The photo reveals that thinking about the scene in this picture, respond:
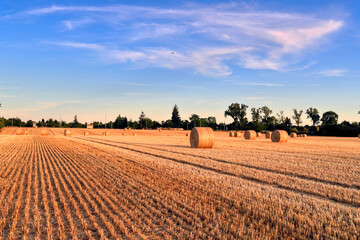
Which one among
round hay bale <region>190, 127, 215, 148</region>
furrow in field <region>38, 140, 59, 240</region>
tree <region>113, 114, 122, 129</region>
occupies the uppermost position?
tree <region>113, 114, 122, 129</region>

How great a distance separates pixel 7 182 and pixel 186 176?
6.00 metres

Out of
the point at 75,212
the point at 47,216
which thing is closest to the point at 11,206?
the point at 47,216

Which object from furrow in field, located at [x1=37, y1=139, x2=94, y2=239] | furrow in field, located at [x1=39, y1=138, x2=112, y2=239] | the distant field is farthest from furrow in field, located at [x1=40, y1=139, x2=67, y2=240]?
furrow in field, located at [x1=39, y1=138, x2=112, y2=239]

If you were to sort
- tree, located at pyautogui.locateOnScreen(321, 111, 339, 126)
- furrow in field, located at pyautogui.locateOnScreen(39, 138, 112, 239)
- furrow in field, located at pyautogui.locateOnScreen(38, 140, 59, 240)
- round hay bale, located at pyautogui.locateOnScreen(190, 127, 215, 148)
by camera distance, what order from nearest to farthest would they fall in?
furrow in field, located at pyautogui.locateOnScreen(38, 140, 59, 240) < furrow in field, located at pyautogui.locateOnScreen(39, 138, 112, 239) < round hay bale, located at pyautogui.locateOnScreen(190, 127, 215, 148) < tree, located at pyautogui.locateOnScreen(321, 111, 339, 126)

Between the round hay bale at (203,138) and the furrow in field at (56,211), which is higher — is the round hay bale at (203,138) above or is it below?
above

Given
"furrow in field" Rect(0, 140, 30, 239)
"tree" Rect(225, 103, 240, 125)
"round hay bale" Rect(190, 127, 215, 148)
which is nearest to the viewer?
"furrow in field" Rect(0, 140, 30, 239)

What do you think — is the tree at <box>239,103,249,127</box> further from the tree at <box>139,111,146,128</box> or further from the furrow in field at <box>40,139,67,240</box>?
the furrow in field at <box>40,139,67,240</box>

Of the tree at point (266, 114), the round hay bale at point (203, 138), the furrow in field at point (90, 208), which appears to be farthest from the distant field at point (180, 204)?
the tree at point (266, 114)

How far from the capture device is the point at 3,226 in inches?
220

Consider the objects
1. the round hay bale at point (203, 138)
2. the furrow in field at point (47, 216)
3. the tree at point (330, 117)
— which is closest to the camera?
the furrow in field at point (47, 216)

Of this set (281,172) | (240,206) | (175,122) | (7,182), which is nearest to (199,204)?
(240,206)

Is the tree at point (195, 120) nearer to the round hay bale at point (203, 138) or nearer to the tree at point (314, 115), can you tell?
the tree at point (314, 115)

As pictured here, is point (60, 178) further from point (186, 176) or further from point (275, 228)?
point (275, 228)

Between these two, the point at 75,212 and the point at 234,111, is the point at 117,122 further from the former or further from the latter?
the point at 75,212
